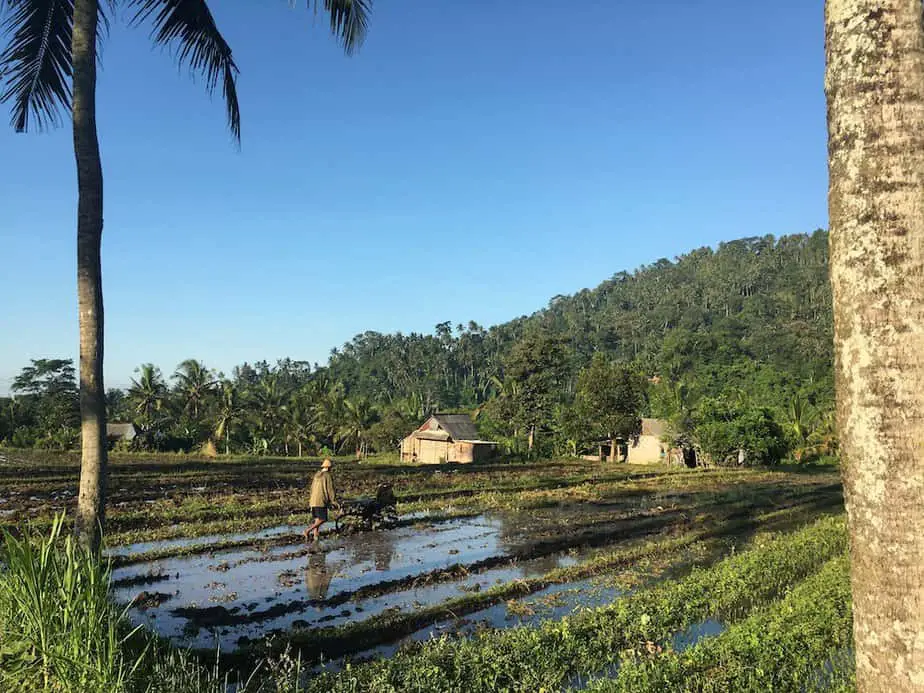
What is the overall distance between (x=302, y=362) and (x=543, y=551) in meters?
86.7

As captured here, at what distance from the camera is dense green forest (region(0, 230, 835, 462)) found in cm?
3747

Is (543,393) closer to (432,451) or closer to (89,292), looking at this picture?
(432,451)

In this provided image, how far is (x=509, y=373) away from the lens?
4384 cm

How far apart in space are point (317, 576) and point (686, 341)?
212 ft

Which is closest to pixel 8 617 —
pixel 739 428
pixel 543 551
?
pixel 543 551

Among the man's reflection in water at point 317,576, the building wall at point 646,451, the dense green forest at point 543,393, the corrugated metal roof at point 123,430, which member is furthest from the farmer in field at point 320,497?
the corrugated metal roof at point 123,430

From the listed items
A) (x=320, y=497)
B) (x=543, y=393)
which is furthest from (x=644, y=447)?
(x=320, y=497)

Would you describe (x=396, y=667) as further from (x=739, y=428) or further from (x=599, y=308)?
(x=599, y=308)

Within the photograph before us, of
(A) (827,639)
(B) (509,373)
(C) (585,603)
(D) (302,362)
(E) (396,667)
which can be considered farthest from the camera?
(D) (302,362)

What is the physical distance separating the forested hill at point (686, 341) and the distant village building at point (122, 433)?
21581 mm

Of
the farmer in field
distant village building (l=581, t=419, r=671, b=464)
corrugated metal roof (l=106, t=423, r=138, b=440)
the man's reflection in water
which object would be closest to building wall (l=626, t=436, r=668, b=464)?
distant village building (l=581, t=419, r=671, b=464)

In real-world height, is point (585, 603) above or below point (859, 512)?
below

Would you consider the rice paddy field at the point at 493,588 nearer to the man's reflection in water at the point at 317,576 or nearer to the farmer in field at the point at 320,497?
the man's reflection in water at the point at 317,576

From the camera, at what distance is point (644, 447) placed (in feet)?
134
